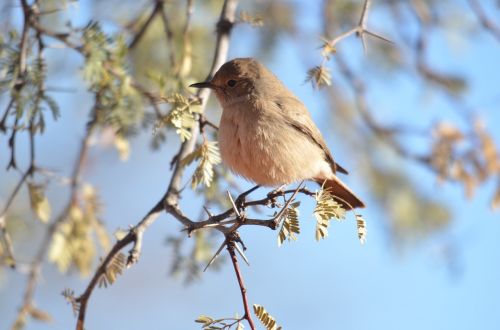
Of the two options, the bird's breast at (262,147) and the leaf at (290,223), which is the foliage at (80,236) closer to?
the bird's breast at (262,147)

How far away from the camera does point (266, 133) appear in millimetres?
3471

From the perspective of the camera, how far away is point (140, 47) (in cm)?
489

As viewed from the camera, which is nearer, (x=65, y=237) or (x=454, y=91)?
(x=65, y=237)

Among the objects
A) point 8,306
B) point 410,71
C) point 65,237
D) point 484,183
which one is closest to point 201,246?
point 65,237

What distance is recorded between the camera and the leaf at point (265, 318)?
214cm

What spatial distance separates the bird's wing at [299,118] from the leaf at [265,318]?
1643 millimetres

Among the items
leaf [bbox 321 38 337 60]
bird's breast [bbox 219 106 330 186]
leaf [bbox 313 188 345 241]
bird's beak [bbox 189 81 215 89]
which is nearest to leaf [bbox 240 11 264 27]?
bird's beak [bbox 189 81 215 89]

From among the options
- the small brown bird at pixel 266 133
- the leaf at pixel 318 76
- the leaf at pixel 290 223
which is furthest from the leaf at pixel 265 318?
the small brown bird at pixel 266 133

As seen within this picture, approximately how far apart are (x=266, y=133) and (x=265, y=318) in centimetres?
146

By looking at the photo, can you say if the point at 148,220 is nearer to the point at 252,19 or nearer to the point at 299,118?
the point at 252,19

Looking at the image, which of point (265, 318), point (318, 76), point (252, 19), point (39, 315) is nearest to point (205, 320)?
point (265, 318)

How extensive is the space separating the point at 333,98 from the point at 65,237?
298cm

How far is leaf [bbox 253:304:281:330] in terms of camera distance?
214cm

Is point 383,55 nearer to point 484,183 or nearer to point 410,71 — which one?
point 410,71
